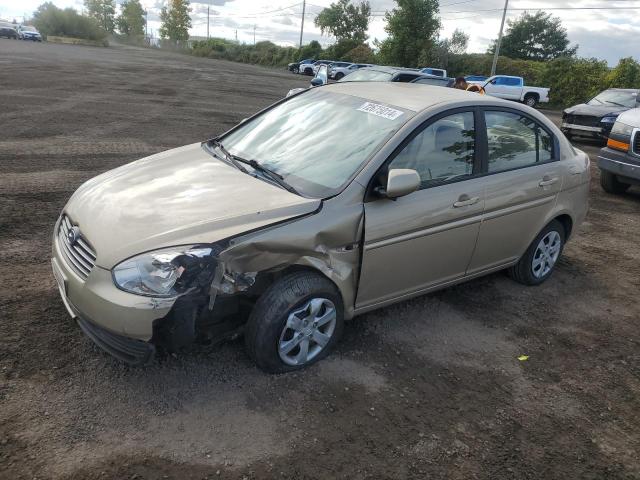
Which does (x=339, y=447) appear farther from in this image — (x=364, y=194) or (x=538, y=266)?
(x=538, y=266)

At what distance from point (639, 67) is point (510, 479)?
106ft

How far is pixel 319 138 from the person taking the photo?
3.74 meters

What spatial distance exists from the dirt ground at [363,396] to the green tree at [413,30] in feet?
131

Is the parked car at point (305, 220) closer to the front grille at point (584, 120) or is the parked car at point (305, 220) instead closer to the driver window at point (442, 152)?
the driver window at point (442, 152)

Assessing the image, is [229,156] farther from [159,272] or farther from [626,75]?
[626,75]

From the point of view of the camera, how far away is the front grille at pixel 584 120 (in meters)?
14.3

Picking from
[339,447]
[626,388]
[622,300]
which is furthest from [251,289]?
[622,300]

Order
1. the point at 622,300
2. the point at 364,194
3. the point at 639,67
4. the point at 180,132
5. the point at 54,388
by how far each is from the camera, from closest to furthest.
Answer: the point at 54,388, the point at 364,194, the point at 622,300, the point at 180,132, the point at 639,67


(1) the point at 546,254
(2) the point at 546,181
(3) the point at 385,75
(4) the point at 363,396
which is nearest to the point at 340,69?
(3) the point at 385,75

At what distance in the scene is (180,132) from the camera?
1055 centimetres

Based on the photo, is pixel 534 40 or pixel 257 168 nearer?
pixel 257 168

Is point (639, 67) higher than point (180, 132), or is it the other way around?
point (639, 67)

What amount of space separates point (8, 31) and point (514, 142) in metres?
60.5

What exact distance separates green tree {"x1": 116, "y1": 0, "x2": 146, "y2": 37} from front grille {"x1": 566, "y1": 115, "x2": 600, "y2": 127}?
106 metres
